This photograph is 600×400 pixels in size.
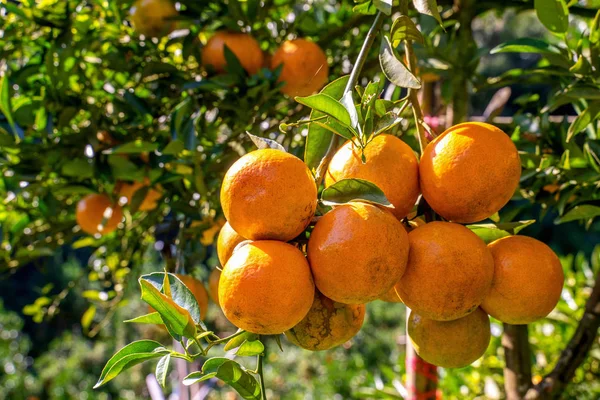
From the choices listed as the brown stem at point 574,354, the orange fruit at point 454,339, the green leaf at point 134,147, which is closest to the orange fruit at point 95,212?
the green leaf at point 134,147

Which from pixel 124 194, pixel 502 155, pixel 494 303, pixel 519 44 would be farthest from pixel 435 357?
pixel 124 194

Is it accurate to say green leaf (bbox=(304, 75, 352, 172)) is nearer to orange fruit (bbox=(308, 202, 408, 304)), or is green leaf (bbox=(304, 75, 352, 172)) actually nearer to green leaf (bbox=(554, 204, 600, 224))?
orange fruit (bbox=(308, 202, 408, 304))

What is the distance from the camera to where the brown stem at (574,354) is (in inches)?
29.6

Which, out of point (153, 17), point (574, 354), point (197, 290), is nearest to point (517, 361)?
point (574, 354)

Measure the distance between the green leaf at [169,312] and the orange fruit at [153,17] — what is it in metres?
0.46

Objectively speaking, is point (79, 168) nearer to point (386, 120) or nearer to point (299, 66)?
point (299, 66)

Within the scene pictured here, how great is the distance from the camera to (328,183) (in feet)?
1.50

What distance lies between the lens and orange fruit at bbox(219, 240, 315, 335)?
39cm

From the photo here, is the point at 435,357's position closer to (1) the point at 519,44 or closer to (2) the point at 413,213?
(2) the point at 413,213

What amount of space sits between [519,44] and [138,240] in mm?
632

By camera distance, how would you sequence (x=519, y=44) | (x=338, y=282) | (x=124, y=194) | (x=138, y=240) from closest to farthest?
(x=338, y=282) < (x=519, y=44) < (x=124, y=194) < (x=138, y=240)

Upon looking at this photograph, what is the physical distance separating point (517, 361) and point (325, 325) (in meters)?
0.49

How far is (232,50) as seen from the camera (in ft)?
2.41

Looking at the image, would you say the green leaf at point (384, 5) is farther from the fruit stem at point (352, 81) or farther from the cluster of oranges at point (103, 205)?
the cluster of oranges at point (103, 205)
